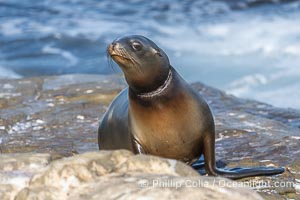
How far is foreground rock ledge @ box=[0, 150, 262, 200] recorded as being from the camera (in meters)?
2.91

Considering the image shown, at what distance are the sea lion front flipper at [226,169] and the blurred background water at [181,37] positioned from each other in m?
4.81

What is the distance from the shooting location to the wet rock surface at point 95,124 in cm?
515

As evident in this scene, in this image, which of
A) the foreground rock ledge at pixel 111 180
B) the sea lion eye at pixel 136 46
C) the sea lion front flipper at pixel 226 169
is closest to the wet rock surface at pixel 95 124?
the sea lion front flipper at pixel 226 169

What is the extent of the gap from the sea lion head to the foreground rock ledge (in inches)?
48.3

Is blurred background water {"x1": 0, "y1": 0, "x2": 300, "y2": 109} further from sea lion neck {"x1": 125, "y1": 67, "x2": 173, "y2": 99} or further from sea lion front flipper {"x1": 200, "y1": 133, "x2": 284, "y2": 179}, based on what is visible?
sea lion neck {"x1": 125, "y1": 67, "x2": 173, "y2": 99}

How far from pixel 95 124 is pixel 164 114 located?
202 cm

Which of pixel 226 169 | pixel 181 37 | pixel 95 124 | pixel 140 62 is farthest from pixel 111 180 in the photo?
pixel 181 37

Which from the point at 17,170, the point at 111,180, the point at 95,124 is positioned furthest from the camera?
the point at 95,124

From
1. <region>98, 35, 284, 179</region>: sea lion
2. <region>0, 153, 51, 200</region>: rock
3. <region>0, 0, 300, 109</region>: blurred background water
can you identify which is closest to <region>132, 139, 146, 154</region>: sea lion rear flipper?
<region>98, 35, 284, 179</region>: sea lion

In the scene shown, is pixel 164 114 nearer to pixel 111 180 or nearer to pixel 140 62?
pixel 140 62

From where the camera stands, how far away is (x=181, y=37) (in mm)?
14398

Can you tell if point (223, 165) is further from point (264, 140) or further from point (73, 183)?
point (73, 183)

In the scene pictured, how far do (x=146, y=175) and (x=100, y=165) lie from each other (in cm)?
20

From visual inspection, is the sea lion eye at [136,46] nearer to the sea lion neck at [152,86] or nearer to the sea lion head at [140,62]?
the sea lion head at [140,62]
